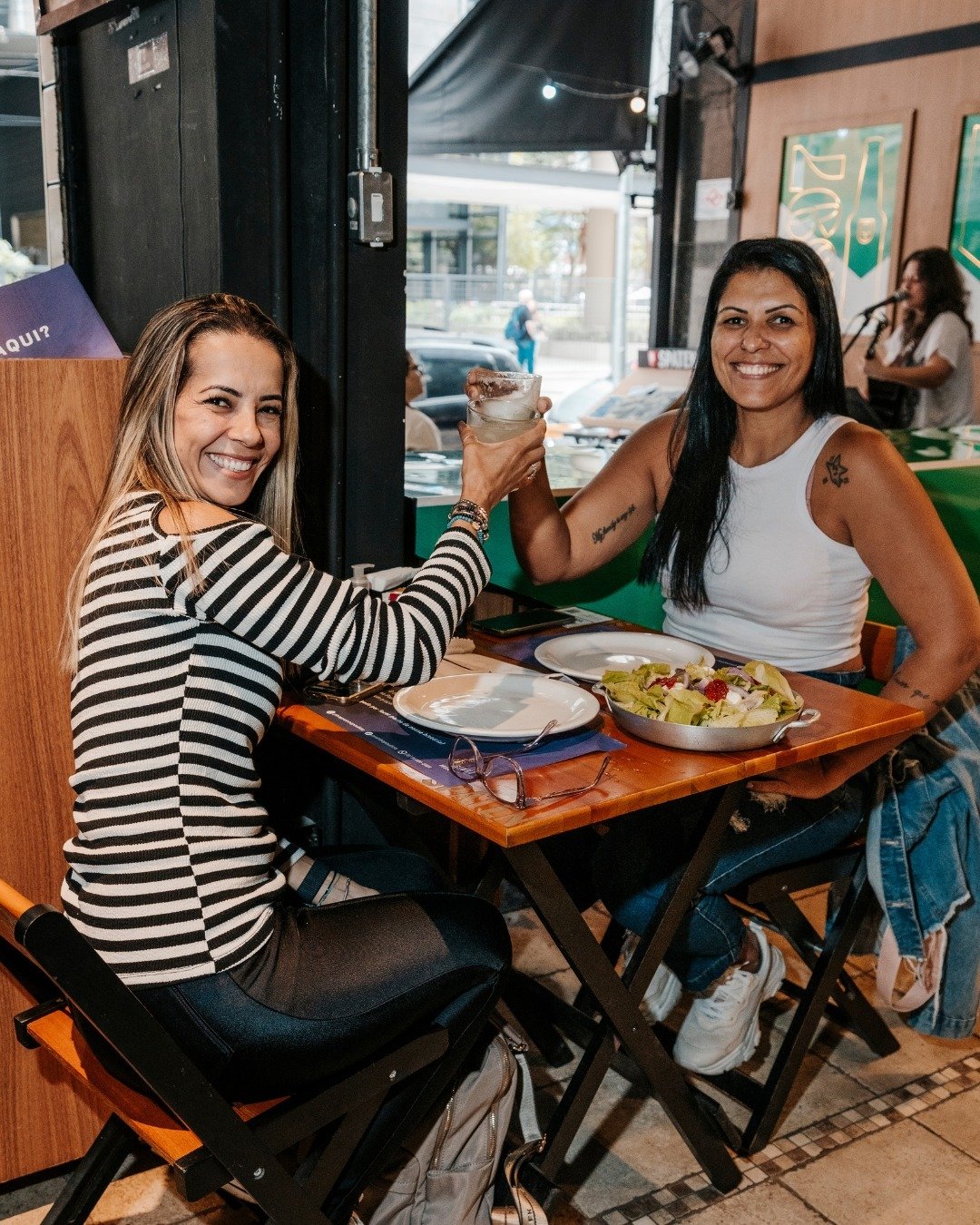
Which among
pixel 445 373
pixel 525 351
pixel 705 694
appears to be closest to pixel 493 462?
pixel 705 694

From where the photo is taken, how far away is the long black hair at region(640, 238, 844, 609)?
7.86 ft

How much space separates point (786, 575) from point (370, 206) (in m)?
1.08

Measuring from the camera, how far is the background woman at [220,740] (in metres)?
1.54

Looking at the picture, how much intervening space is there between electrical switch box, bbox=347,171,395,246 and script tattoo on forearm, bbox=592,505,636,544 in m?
0.79

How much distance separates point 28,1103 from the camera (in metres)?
2.12

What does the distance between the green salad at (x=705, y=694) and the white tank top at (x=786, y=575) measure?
45 centimetres

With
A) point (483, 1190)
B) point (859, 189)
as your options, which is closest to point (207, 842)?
point (483, 1190)

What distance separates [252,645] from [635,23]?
5.42 m

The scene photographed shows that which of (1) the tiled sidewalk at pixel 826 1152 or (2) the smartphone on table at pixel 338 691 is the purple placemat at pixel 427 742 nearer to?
(2) the smartphone on table at pixel 338 691

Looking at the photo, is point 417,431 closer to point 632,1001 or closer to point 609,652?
point 609,652

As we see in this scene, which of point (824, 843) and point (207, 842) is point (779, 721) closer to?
point (824, 843)

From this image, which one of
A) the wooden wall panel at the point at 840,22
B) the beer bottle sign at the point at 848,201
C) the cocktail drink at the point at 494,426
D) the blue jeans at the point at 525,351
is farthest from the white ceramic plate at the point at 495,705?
the blue jeans at the point at 525,351

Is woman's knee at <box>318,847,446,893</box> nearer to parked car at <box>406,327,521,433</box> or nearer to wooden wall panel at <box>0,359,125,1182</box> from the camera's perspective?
wooden wall panel at <box>0,359,125,1182</box>

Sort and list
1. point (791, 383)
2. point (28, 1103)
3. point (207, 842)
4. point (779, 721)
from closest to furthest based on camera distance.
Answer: point (207, 842) → point (779, 721) → point (28, 1103) → point (791, 383)
